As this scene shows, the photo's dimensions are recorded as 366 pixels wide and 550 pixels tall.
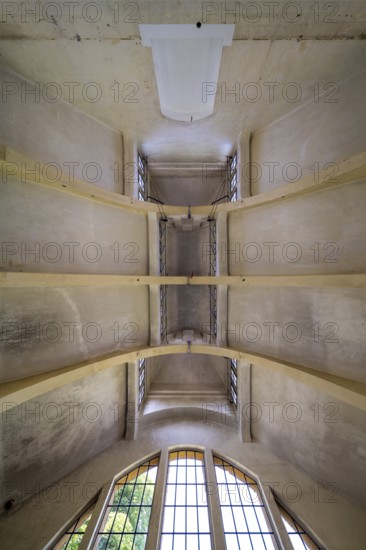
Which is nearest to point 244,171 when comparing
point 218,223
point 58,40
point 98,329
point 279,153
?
point 279,153

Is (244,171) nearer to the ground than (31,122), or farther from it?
nearer to the ground

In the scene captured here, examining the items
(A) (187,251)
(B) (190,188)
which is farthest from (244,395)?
(B) (190,188)

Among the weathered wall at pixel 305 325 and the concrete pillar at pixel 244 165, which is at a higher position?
the concrete pillar at pixel 244 165

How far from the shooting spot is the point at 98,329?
7453 mm

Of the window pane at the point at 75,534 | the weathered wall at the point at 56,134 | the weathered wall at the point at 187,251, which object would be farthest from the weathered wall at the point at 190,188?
the window pane at the point at 75,534

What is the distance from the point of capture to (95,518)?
19.2 ft

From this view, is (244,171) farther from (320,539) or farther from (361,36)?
(320,539)

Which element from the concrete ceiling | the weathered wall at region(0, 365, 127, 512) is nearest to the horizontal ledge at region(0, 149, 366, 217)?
the concrete ceiling

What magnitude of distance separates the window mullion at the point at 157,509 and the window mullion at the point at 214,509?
142 centimetres

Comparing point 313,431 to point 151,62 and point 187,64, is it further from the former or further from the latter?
point 151,62

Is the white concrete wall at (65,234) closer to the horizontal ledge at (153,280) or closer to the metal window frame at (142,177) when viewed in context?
the horizontal ledge at (153,280)

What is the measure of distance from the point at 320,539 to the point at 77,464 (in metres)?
7.46

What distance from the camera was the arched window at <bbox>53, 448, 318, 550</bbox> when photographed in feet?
18.2

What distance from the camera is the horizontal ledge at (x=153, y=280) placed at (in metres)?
5.05
